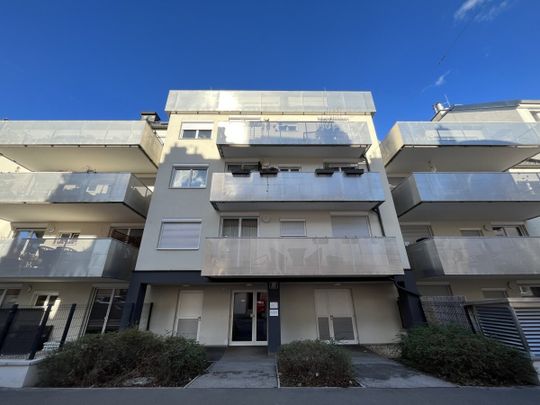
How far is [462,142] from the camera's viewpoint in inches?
456

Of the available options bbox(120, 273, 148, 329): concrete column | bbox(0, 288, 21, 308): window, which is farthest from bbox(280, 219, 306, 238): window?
bbox(0, 288, 21, 308): window

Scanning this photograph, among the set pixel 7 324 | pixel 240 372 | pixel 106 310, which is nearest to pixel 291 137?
pixel 240 372

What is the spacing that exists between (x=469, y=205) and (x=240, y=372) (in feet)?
39.5

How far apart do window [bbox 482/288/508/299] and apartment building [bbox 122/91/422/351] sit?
4.56m

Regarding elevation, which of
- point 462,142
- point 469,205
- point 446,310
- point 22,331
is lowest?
point 22,331

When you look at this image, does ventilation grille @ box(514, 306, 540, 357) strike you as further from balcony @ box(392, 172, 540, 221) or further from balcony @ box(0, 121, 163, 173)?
balcony @ box(0, 121, 163, 173)

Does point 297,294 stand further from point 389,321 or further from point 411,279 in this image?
point 411,279

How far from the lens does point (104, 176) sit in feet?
35.8

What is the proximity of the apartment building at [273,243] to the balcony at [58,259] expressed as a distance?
1337 millimetres

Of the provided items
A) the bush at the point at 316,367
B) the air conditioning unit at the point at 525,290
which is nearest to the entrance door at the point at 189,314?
the bush at the point at 316,367

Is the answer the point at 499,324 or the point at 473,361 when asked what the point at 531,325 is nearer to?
the point at 499,324

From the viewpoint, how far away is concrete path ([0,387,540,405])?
4648 mm

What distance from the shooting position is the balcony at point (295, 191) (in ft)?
34.1

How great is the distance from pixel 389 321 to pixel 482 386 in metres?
5.15
